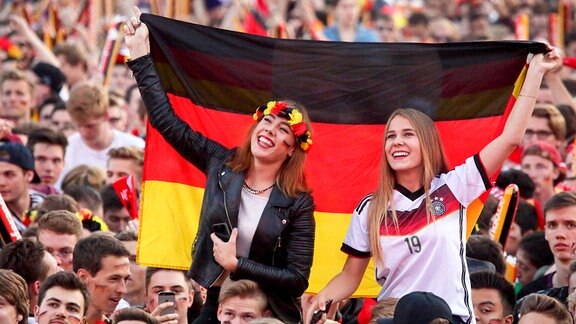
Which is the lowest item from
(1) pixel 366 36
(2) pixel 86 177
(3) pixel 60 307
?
(3) pixel 60 307

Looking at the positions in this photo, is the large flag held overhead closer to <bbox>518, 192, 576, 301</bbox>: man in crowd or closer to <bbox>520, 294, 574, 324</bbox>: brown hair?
<bbox>520, 294, 574, 324</bbox>: brown hair

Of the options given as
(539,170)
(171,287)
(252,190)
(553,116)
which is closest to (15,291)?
(171,287)

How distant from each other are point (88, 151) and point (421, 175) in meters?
7.06

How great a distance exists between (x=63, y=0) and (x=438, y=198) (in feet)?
55.7

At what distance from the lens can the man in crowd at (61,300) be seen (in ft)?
33.1

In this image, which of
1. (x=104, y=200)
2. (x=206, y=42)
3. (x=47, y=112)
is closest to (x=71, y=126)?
(x=47, y=112)

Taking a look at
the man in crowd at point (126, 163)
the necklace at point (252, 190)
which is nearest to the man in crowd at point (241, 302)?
the necklace at point (252, 190)

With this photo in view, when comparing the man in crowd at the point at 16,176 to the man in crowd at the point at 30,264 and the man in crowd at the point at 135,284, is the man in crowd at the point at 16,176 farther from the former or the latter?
the man in crowd at the point at 30,264

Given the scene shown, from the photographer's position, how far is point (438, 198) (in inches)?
364

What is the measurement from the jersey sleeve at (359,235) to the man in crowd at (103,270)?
7.54 ft

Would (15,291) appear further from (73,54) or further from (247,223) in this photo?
(73,54)

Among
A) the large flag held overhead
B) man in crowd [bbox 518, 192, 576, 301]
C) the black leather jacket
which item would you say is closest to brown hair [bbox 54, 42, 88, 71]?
man in crowd [bbox 518, 192, 576, 301]

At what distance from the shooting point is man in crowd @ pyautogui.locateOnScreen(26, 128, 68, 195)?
1458 cm

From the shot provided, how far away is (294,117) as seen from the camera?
949 cm
